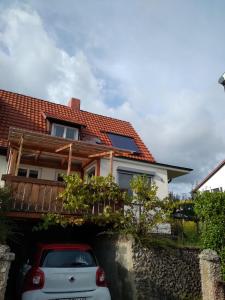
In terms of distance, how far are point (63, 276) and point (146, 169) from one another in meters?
9.72

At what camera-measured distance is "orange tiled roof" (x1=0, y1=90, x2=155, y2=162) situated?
50.8 ft

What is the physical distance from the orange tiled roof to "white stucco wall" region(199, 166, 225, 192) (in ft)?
37.7

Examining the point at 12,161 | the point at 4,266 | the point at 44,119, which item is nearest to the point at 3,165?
the point at 12,161

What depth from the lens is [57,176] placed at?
15102mm

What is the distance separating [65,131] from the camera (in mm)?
16094

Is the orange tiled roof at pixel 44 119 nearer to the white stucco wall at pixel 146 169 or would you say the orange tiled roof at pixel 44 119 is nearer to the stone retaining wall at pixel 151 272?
the white stucco wall at pixel 146 169

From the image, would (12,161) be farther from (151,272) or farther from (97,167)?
(151,272)

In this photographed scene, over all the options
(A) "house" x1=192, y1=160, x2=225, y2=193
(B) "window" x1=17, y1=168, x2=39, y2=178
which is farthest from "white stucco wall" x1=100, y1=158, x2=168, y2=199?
(A) "house" x1=192, y1=160, x2=225, y2=193

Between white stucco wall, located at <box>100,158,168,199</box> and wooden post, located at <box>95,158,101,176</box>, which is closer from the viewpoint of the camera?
wooden post, located at <box>95,158,101,176</box>

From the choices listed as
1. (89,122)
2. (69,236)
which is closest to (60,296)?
(69,236)

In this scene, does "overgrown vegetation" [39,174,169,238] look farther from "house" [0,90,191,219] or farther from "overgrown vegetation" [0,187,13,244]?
"overgrown vegetation" [0,187,13,244]

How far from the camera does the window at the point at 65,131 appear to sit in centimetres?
1589

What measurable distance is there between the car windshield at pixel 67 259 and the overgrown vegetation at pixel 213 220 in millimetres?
4136

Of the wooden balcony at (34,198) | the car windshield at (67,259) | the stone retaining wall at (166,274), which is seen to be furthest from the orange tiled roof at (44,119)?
the car windshield at (67,259)
